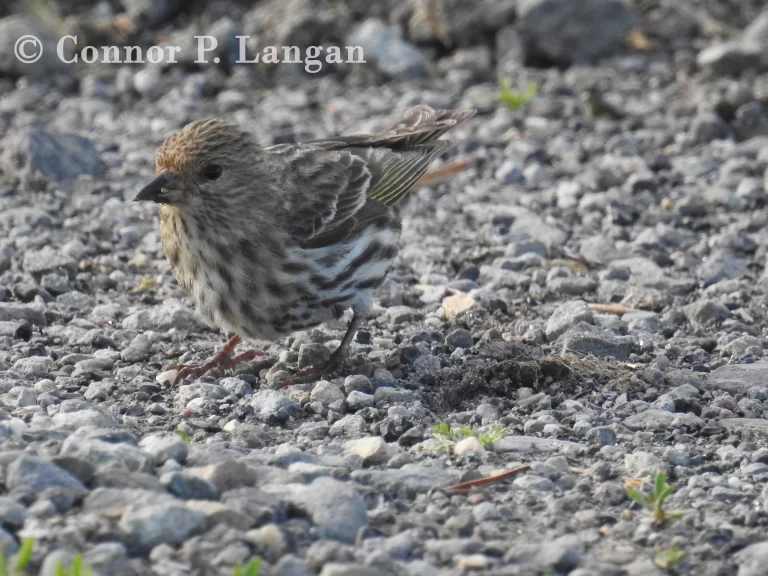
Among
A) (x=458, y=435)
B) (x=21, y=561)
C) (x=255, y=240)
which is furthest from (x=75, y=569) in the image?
(x=255, y=240)

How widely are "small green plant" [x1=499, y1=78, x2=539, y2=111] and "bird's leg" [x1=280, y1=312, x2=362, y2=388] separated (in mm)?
4212

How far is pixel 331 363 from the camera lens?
6.31 metres

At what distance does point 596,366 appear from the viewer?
20.3ft

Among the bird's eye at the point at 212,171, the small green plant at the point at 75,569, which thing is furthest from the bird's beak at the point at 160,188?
the small green plant at the point at 75,569

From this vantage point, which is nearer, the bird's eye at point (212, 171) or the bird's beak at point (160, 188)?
the bird's beak at point (160, 188)

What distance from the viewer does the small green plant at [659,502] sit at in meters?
4.56

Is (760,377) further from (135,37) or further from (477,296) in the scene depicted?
(135,37)

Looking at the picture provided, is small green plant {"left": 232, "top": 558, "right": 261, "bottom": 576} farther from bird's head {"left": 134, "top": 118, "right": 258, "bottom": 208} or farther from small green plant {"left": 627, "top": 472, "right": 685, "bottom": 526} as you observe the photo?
bird's head {"left": 134, "top": 118, "right": 258, "bottom": 208}

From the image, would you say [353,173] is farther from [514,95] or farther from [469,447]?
[514,95]

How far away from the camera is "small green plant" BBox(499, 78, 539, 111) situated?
1034 cm

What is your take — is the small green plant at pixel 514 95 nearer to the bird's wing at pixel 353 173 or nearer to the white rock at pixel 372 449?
the bird's wing at pixel 353 173

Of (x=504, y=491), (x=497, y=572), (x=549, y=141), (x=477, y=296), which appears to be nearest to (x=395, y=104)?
(x=549, y=141)

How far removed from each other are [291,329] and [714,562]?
2.65 metres

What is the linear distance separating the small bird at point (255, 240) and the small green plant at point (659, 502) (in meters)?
2.04
